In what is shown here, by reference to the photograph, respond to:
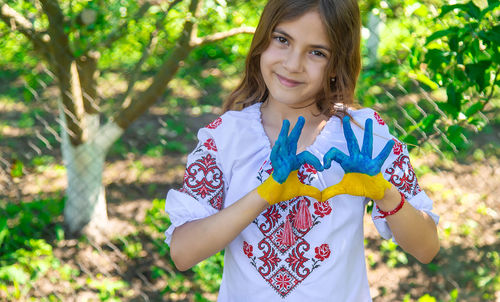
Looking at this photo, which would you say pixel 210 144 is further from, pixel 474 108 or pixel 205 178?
pixel 474 108

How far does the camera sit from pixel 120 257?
270 cm

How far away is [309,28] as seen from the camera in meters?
1.14

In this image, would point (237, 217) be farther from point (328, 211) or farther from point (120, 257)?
point (120, 257)

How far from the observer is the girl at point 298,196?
1.15 meters

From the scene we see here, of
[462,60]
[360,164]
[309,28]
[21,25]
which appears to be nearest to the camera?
[360,164]

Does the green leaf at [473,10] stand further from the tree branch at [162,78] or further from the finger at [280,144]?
the tree branch at [162,78]

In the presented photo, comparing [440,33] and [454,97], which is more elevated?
[440,33]

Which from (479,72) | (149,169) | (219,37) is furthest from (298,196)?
(149,169)

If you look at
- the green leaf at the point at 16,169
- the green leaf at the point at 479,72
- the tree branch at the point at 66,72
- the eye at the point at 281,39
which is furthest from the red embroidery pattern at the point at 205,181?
the green leaf at the point at 16,169

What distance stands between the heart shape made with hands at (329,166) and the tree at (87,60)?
134 centimetres

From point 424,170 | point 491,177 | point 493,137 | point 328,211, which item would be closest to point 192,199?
point 328,211

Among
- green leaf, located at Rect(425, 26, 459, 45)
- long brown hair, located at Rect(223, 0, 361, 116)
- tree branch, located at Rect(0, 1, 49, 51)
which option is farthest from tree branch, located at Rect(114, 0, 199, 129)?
green leaf, located at Rect(425, 26, 459, 45)

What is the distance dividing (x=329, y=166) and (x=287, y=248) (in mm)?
287

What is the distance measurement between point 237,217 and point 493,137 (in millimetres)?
3269
